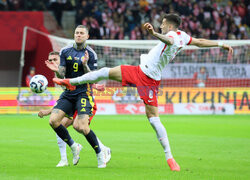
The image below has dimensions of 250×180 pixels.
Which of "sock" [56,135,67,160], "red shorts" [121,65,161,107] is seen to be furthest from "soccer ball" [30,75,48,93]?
"red shorts" [121,65,161,107]

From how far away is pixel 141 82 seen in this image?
7.48 m

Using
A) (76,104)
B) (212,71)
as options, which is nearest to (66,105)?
(76,104)

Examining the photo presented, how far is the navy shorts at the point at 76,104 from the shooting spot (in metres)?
7.92

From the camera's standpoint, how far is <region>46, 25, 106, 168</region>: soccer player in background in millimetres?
7832

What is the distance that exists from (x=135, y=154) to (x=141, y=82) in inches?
103

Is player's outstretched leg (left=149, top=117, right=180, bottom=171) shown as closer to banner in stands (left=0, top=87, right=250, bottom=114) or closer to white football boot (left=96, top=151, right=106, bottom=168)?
white football boot (left=96, top=151, right=106, bottom=168)

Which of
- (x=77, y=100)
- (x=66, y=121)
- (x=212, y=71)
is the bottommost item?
(x=212, y=71)

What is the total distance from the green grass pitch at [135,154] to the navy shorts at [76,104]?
880mm

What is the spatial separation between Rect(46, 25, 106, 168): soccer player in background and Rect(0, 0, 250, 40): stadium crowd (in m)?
18.3

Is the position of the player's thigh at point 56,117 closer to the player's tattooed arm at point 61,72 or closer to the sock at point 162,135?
the player's tattooed arm at point 61,72

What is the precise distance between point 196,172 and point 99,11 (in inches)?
848

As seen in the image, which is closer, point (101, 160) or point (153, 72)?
point (153, 72)

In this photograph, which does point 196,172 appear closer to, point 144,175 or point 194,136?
point 144,175

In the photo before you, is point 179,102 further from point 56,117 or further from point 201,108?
point 56,117
